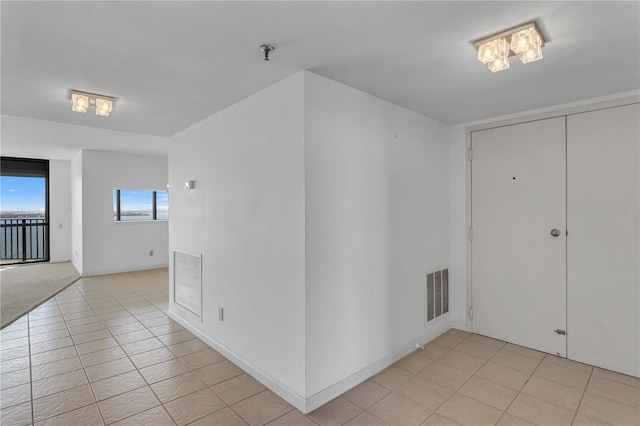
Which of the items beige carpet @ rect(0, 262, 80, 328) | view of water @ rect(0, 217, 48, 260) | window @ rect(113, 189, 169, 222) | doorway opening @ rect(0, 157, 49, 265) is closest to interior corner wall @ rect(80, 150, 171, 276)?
window @ rect(113, 189, 169, 222)

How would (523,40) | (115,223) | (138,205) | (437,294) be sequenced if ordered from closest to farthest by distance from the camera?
(523,40) → (437,294) → (115,223) → (138,205)

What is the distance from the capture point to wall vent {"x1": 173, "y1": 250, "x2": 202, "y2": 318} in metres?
3.46

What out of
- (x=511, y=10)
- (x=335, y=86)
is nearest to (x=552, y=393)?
(x=511, y=10)

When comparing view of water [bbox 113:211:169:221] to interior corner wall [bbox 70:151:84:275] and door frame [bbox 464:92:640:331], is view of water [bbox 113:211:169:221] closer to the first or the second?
interior corner wall [bbox 70:151:84:275]

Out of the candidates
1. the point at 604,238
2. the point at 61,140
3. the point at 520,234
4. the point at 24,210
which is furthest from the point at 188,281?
the point at 24,210

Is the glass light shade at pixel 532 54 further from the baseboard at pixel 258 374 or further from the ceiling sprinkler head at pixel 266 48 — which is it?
the baseboard at pixel 258 374

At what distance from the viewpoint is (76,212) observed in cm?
705

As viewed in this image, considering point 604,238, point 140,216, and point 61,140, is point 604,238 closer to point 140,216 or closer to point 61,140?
point 61,140

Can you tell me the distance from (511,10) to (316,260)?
5.89 ft

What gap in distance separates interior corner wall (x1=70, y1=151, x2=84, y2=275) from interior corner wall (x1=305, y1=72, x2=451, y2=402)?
632cm

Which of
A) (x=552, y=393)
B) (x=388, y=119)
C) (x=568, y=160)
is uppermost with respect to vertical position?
(x=388, y=119)

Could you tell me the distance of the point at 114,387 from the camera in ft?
8.27

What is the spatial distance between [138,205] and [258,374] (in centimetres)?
637

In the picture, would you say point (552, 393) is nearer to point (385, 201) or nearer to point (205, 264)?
point (385, 201)
